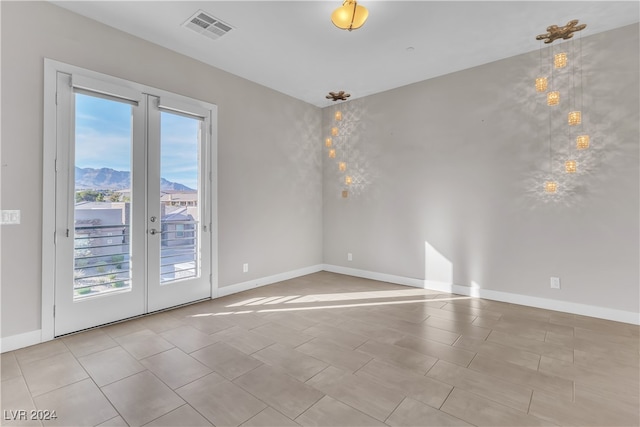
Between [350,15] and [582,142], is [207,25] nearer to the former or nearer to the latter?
[350,15]

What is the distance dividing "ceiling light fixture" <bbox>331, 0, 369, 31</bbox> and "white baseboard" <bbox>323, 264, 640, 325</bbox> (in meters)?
3.64

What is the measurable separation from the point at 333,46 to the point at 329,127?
2.21 m

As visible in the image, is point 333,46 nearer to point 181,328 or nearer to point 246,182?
point 246,182

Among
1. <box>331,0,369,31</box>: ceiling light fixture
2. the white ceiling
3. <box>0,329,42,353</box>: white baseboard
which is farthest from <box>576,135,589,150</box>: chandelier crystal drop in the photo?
<box>0,329,42,353</box>: white baseboard

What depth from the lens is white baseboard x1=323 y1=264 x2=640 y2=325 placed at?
3.32 metres

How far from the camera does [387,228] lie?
5141 mm

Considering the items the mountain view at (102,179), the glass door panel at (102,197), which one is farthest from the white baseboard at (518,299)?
the mountain view at (102,179)

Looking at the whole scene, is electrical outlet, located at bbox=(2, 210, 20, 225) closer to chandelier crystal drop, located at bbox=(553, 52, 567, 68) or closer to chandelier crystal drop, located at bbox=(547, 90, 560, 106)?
chandelier crystal drop, located at bbox=(547, 90, 560, 106)

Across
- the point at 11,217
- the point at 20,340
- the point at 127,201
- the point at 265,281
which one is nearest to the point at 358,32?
the point at 127,201

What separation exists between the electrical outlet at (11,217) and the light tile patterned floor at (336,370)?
3.74 ft

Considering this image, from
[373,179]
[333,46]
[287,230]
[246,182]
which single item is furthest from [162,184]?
[373,179]

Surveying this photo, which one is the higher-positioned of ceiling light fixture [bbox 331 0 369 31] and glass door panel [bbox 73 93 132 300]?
ceiling light fixture [bbox 331 0 369 31]

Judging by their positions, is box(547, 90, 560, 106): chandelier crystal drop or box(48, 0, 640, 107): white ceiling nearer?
box(48, 0, 640, 107): white ceiling

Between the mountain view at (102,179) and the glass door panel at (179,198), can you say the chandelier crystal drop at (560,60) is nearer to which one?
the glass door panel at (179,198)
